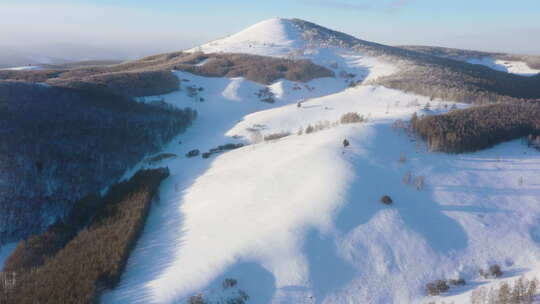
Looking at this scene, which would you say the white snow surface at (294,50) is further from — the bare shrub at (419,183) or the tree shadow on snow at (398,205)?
the bare shrub at (419,183)

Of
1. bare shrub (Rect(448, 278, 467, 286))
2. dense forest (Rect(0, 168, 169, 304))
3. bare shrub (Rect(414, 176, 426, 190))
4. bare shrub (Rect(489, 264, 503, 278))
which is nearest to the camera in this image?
dense forest (Rect(0, 168, 169, 304))

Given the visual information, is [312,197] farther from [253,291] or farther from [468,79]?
[468,79]

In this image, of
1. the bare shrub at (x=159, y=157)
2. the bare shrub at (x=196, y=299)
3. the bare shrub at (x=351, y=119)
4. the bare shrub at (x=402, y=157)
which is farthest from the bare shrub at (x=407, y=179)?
the bare shrub at (x=159, y=157)

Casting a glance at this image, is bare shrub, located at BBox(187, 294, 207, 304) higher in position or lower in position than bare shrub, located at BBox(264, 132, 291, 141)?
lower

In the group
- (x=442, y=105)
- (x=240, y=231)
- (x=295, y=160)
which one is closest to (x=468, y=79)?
(x=442, y=105)

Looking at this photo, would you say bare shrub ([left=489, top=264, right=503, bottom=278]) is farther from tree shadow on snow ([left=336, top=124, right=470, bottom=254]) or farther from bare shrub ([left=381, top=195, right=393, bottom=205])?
bare shrub ([left=381, top=195, right=393, bottom=205])

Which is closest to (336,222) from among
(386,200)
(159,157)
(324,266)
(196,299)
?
(324,266)

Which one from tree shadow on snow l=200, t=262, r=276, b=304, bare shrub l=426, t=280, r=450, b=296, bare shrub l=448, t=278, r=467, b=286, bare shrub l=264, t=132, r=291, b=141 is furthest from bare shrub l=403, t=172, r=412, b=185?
bare shrub l=264, t=132, r=291, b=141
